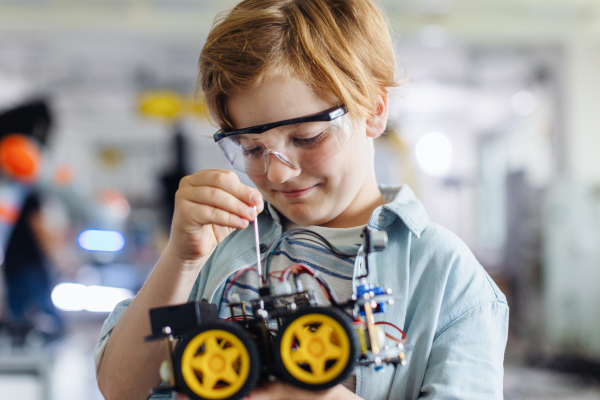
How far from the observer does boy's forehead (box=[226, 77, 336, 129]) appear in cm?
70

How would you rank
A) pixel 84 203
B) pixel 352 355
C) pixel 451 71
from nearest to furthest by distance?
pixel 352 355 < pixel 84 203 < pixel 451 71

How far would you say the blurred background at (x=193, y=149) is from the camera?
2.75 m

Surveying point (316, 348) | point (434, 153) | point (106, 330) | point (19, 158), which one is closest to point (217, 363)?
point (316, 348)

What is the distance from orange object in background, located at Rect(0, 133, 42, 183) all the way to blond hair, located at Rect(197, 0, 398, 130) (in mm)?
2090

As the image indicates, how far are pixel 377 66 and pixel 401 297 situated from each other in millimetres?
368

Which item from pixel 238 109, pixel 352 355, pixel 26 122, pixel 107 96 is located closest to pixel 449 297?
pixel 352 355

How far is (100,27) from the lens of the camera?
4.25 meters

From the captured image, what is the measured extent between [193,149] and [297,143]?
298 inches

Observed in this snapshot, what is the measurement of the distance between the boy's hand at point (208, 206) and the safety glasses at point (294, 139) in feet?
0.29

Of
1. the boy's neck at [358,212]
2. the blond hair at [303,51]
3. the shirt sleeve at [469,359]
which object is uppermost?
the blond hair at [303,51]

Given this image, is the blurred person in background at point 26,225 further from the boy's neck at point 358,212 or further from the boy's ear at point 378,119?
the boy's ear at point 378,119

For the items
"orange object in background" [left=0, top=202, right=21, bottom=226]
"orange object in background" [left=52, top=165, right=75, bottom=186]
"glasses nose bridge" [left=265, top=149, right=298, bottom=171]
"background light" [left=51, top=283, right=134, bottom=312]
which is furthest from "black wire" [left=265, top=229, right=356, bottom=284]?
"background light" [left=51, top=283, right=134, bottom=312]

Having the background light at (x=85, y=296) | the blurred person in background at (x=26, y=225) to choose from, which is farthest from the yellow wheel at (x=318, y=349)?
the background light at (x=85, y=296)

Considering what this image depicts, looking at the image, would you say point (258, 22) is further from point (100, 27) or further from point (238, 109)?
point (100, 27)
